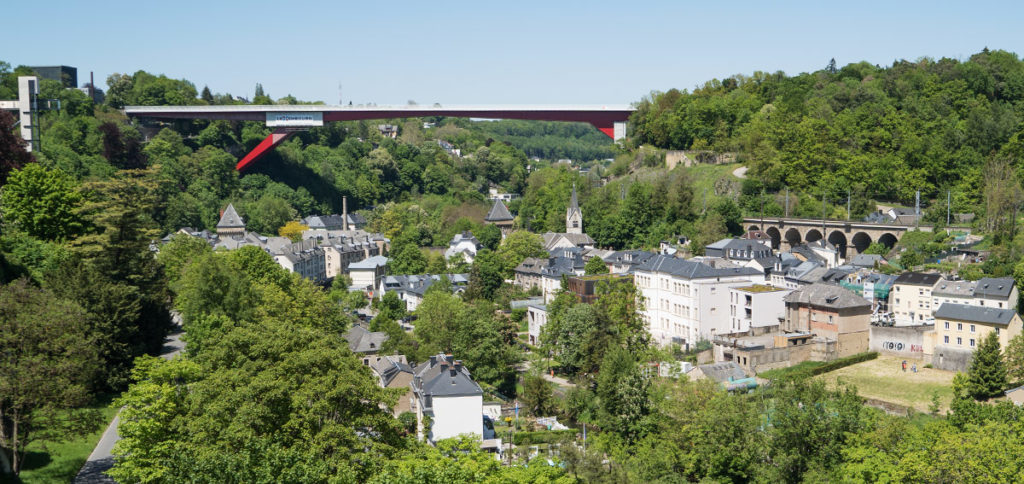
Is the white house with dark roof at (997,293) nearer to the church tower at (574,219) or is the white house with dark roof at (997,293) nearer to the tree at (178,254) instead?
the church tower at (574,219)

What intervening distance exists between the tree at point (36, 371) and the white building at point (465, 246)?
47248mm

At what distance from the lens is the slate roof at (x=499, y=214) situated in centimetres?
7994

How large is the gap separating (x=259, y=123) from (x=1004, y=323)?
225ft

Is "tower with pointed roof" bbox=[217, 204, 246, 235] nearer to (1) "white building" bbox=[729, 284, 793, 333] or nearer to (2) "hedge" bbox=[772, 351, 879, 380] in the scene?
(1) "white building" bbox=[729, 284, 793, 333]

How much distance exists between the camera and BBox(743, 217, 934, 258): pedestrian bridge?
182 ft

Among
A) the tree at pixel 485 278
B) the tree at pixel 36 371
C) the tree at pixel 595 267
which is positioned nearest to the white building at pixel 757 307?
the tree at pixel 595 267

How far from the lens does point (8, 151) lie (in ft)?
130

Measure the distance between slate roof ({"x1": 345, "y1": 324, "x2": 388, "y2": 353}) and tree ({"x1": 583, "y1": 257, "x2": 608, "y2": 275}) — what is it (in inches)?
661

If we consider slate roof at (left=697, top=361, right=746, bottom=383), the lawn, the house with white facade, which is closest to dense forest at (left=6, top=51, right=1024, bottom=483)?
the lawn

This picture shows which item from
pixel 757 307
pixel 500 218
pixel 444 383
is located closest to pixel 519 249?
pixel 500 218

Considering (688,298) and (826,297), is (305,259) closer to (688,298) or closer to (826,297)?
(688,298)

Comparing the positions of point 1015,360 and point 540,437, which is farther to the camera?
point 1015,360

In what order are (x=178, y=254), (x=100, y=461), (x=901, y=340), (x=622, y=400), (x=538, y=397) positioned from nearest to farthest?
1. (x=100, y=461)
2. (x=622, y=400)
3. (x=538, y=397)
4. (x=901, y=340)
5. (x=178, y=254)

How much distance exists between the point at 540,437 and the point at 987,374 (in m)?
17.1
